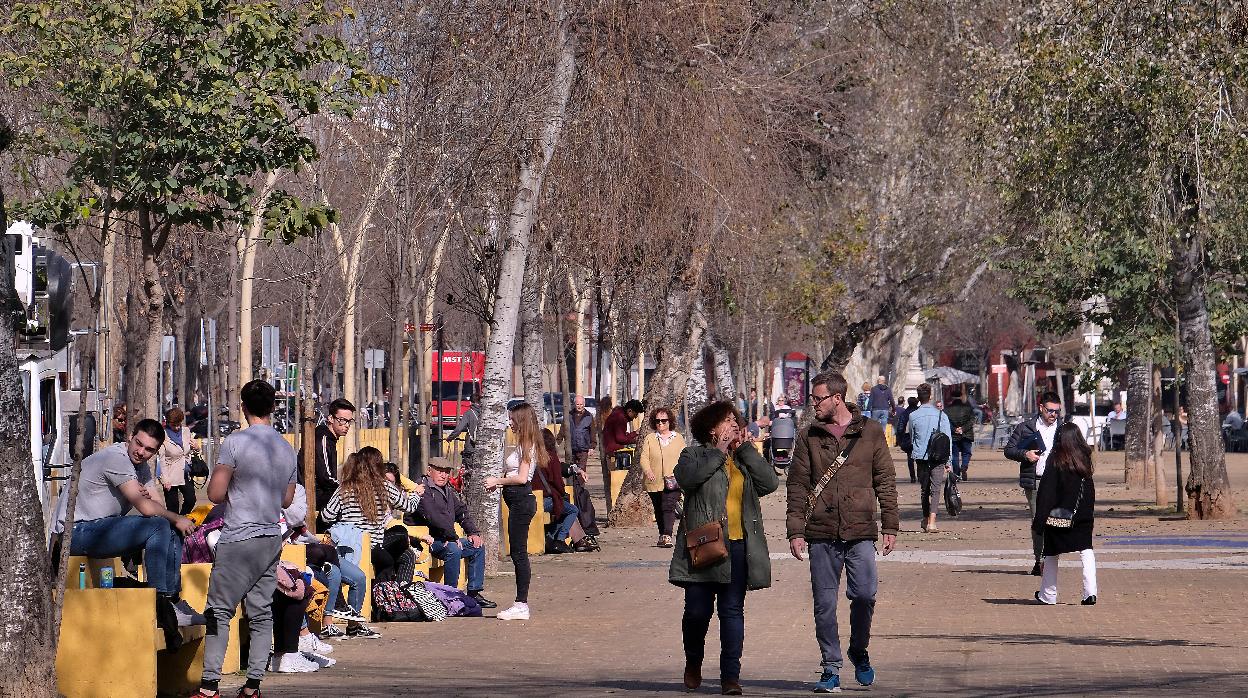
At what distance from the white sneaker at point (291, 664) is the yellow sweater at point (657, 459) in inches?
420

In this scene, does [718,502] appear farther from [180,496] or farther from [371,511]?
[180,496]

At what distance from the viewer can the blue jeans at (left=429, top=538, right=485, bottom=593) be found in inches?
643

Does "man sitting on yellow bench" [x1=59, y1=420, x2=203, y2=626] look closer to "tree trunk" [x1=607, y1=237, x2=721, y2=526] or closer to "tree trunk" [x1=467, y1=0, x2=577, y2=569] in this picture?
"tree trunk" [x1=467, y1=0, x2=577, y2=569]

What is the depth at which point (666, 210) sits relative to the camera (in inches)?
847

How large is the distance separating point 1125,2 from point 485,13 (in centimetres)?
608

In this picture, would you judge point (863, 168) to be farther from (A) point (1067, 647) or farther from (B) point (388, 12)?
(A) point (1067, 647)

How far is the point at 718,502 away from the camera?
10766mm

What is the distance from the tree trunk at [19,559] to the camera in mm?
9250

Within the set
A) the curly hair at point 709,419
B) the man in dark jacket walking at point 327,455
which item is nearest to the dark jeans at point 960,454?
the man in dark jacket walking at point 327,455

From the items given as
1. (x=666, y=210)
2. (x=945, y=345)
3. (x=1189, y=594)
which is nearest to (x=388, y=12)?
(x=666, y=210)

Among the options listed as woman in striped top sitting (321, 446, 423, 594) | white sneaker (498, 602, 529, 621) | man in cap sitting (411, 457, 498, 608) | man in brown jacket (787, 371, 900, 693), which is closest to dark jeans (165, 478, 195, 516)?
man in cap sitting (411, 457, 498, 608)

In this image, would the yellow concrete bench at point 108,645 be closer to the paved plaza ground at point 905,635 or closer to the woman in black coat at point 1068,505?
the paved plaza ground at point 905,635

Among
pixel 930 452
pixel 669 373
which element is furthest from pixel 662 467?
pixel 669 373

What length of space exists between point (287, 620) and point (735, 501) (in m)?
2.92
